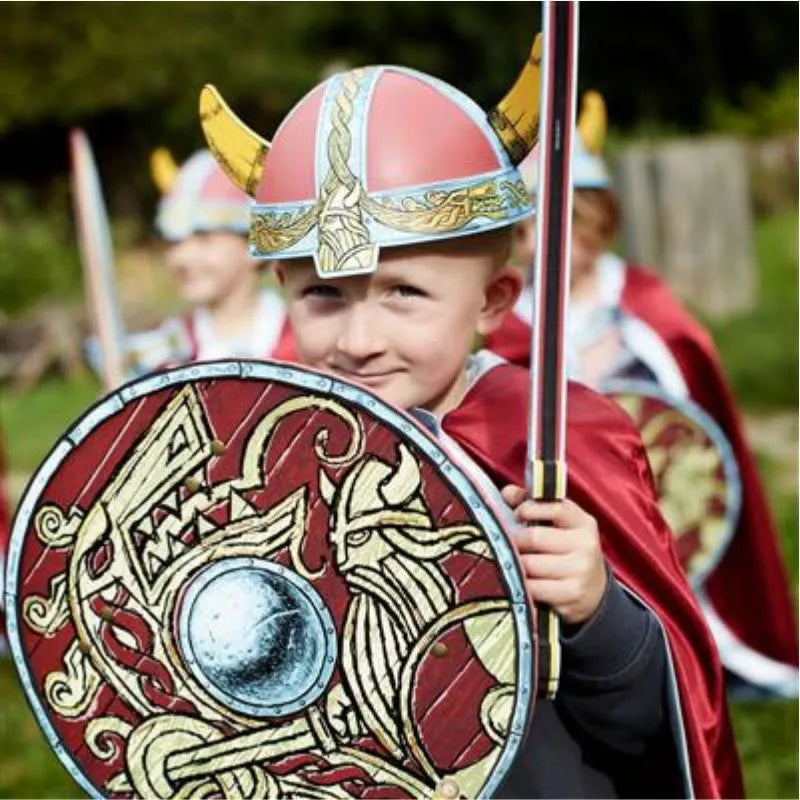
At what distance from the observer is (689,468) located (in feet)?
15.8

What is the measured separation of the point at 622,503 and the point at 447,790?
0.60 metres

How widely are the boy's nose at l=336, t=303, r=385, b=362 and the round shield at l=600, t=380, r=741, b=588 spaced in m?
2.33

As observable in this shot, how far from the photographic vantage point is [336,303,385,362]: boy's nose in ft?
7.68

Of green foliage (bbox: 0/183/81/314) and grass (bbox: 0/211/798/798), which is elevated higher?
green foliage (bbox: 0/183/81/314)

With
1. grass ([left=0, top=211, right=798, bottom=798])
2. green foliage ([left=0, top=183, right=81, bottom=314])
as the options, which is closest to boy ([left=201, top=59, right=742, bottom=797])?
grass ([left=0, top=211, right=798, bottom=798])

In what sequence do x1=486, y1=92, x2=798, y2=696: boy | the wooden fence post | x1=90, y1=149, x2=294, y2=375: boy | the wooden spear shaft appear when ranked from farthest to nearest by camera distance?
the wooden fence post, x1=90, y1=149, x2=294, y2=375: boy, x1=486, y1=92, x2=798, y2=696: boy, the wooden spear shaft

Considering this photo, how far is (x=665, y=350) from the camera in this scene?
538 centimetres

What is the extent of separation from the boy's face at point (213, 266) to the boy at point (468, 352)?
3.33 m

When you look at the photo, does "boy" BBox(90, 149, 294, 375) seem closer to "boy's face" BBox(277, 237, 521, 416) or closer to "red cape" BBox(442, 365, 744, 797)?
"red cape" BBox(442, 365, 744, 797)

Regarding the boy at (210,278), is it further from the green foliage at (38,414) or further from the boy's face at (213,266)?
the green foliage at (38,414)

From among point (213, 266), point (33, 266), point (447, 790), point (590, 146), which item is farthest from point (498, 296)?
point (33, 266)

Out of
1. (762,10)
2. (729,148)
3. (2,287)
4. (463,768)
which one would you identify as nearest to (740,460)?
(463,768)

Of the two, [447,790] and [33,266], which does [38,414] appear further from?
[447,790]

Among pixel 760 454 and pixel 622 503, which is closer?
pixel 622 503
